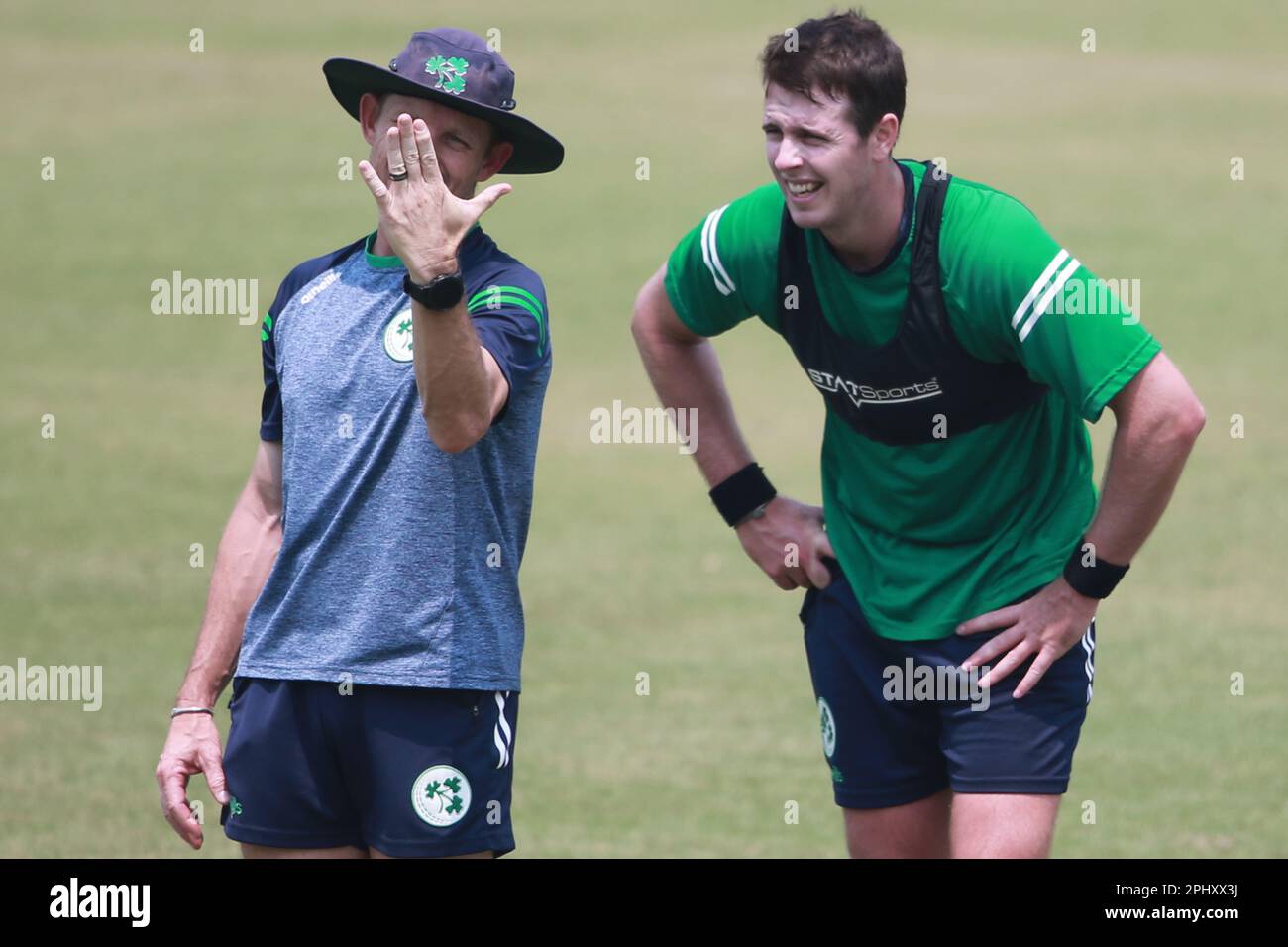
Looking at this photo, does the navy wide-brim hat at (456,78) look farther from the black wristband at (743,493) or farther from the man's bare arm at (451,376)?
the black wristband at (743,493)

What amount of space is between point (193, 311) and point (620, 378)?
477 centimetres

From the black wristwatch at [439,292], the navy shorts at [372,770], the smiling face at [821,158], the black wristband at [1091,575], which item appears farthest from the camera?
the black wristband at [1091,575]

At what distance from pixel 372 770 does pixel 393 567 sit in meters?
0.46

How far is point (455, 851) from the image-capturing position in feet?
14.7

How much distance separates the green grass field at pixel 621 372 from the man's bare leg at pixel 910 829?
8.57 ft

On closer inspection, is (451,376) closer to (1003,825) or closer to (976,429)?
(976,429)

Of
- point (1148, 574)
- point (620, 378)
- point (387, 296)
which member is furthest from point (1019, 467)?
point (620, 378)

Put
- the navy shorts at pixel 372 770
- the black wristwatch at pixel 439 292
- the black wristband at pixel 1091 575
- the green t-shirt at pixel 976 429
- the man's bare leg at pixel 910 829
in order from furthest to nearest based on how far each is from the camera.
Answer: the man's bare leg at pixel 910 829, the black wristband at pixel 1091 575, the green t-shirt at pixel 976 429, the navy shorts at pixel 372 770, the black wristwatch at pixel 439 292

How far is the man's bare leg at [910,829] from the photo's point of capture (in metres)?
5.29

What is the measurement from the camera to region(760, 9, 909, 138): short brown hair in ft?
15.6

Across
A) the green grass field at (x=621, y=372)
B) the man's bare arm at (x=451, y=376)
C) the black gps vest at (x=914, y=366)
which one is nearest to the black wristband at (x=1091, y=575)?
the black gps vest at (x=914, y=366)

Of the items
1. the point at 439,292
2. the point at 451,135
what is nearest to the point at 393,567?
the point at 439,292

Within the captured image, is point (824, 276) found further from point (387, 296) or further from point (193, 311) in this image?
point (193, 311)

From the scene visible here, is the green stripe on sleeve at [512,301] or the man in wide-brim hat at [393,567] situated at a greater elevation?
the green stripe on sleeve at [512,301]
